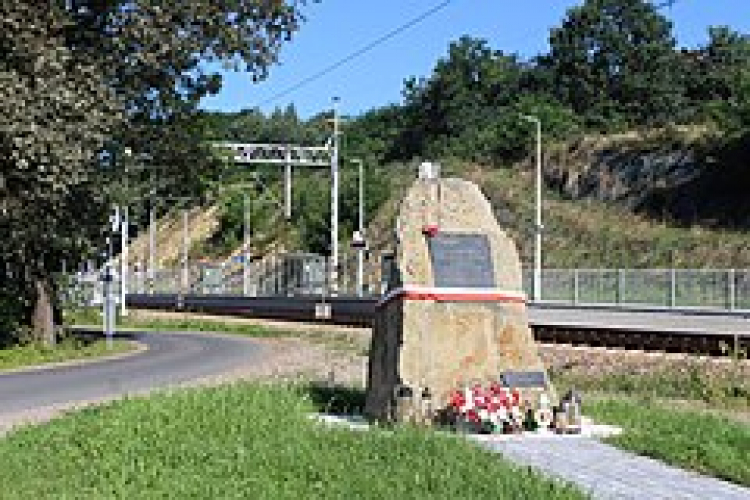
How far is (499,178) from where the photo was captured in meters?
85.5

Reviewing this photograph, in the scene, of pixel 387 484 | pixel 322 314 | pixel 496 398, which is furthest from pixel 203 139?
pixel 387 484

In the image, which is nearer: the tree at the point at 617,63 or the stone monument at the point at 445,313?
the stone monument at the point at 445,313

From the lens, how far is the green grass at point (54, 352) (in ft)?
100.0

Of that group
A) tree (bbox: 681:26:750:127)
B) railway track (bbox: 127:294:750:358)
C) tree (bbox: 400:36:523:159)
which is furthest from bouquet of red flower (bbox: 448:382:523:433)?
tree (bbox: 400:36:523:159)

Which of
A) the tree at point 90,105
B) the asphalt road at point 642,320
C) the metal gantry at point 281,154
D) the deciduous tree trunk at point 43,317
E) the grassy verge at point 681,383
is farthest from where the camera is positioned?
the metal gantry at point 281,154

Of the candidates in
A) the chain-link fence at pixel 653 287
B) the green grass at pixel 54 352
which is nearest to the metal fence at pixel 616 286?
the chain-link fence at pixel 653 287

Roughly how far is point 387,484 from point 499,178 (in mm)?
77186

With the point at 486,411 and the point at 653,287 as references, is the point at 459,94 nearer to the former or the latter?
the point at 653,287

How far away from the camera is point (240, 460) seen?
10.3 meters

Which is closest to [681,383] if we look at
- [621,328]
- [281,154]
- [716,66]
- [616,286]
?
[621,328]

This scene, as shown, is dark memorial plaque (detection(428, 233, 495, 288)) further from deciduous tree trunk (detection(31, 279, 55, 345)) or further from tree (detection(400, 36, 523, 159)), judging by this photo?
tree (detection(400, 36, 523, 159))

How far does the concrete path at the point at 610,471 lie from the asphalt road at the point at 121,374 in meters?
10.1

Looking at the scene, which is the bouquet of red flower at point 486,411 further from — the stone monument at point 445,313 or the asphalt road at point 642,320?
the asphalt road at point 642,320

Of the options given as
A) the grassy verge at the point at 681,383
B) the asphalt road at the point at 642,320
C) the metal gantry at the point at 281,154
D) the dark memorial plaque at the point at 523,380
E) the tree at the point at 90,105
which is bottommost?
the grassy verge at the point at 681,383
